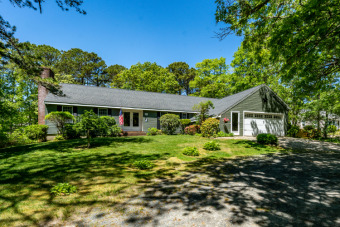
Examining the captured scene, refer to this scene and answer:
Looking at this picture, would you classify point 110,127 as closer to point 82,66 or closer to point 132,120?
point 132,120

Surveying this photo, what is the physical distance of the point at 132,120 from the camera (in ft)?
65.5

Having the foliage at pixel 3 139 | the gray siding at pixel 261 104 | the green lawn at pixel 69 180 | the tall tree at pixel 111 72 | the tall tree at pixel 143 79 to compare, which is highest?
the tall tree at pixel 111 72

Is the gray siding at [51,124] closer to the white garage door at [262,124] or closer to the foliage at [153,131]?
the foliage at [153,131]

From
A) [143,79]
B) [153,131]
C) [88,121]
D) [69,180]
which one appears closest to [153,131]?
[153,131]

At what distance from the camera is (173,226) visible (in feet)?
9.05

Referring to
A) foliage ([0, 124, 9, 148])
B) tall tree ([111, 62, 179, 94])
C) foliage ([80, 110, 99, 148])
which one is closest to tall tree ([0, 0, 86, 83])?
foliage ([80, 110, 99, 148])

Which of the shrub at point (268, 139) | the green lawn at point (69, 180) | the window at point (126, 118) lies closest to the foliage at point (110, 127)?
the window at point (126, 118)

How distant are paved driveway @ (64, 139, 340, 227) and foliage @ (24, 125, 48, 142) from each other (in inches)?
516

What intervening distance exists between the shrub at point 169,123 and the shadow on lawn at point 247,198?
12363mm

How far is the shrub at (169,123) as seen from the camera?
1827 cm

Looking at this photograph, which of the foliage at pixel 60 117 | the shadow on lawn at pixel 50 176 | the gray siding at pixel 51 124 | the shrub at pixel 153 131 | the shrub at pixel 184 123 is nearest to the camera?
the shadow on lawn at pixel 50 176

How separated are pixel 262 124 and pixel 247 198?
17.6 m

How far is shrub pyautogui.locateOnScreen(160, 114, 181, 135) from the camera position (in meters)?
18.3

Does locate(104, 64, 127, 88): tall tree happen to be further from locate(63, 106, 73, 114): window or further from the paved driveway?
the paved driveway
